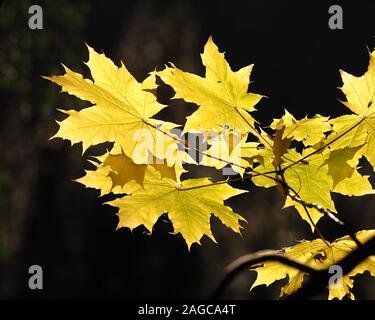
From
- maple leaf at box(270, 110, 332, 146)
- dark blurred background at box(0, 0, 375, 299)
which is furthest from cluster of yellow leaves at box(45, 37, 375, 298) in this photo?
dark blurred background at box(0, 0, 375, 299)

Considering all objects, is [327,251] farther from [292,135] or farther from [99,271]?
[99,271]

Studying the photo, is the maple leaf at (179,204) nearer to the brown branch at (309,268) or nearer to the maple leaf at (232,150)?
the maple leaf at (232,150)

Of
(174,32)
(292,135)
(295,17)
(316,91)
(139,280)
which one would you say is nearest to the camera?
(292,135)

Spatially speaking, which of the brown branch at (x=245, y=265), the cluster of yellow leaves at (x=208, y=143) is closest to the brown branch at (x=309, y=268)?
the brown branch at (x=245, y=265)

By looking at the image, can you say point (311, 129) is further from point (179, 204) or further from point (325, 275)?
point (325, 275)

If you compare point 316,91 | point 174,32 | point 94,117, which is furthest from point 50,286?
point 316,91

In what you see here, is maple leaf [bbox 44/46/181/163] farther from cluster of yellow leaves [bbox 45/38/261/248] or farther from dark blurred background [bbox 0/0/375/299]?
dark blurred background [bbox 0/0/375/299]

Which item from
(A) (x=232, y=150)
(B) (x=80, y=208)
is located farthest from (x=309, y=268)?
(B) (x=80, y=208)
